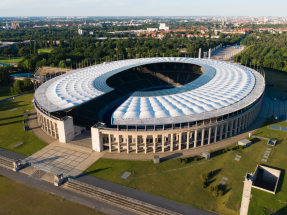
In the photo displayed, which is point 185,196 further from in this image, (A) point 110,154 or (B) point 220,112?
Answer: (B) point 220,112

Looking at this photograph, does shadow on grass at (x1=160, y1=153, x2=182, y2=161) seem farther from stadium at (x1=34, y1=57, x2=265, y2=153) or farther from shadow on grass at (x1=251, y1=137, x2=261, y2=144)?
shadow on grass at (x1=251, y1=137, x2=261, y2=144)

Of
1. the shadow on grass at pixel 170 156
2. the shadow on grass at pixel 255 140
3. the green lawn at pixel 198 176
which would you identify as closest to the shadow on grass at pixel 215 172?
the green lawn at pixel 198 176

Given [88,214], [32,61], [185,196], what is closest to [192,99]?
[185,196]

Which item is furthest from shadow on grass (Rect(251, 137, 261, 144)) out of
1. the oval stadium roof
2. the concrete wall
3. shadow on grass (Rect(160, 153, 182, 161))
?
shadow on grass (Rect(160, 153, 182, 161))

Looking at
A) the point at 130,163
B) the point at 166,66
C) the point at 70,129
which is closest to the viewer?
the point at 130,163

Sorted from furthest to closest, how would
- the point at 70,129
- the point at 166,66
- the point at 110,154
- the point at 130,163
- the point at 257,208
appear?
the point at 166,66, the point at 70,129, the point at 110,154, the point at 130,163, the point at 257,208

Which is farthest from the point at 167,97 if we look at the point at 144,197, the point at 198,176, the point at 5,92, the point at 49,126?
the point at 5,92
